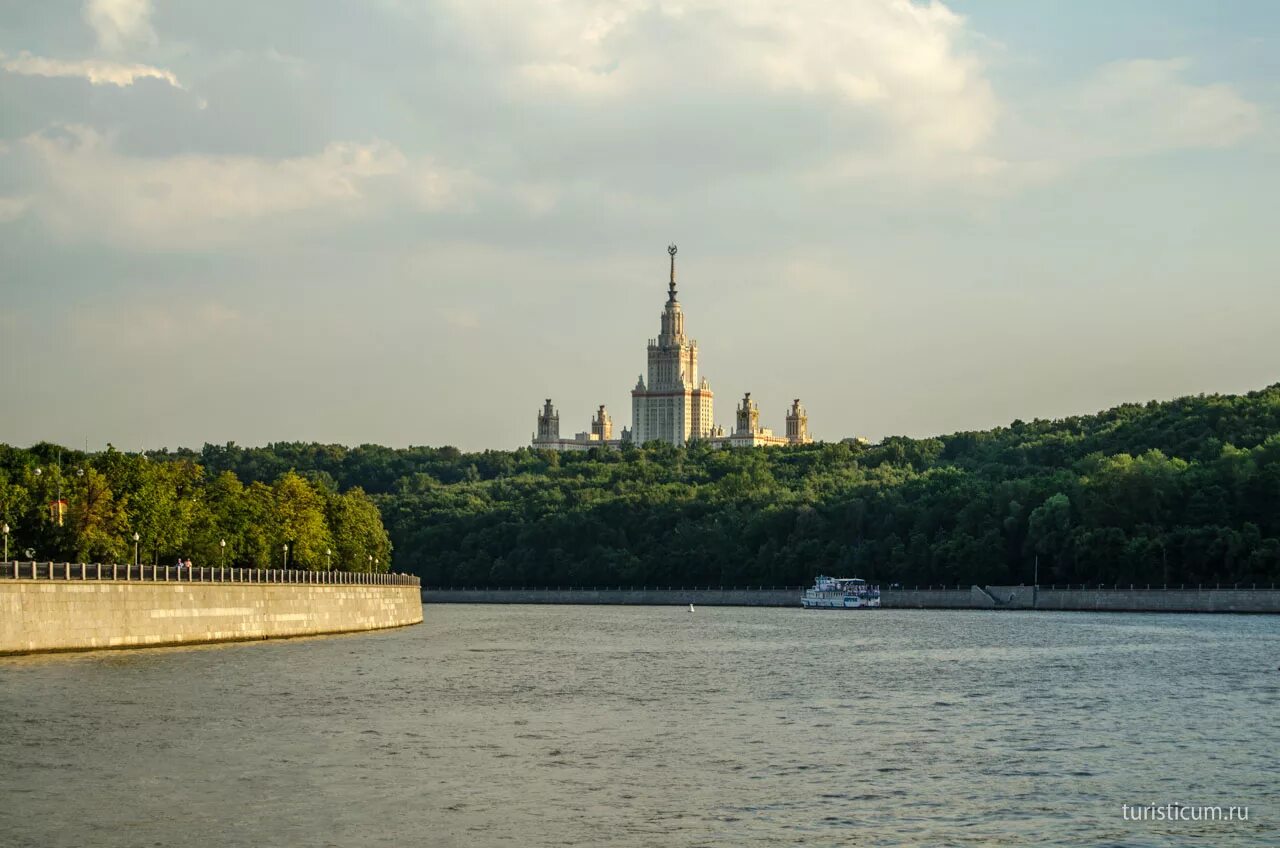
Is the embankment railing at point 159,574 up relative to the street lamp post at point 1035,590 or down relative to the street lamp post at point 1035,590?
up

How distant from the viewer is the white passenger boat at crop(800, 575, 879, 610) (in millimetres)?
176875

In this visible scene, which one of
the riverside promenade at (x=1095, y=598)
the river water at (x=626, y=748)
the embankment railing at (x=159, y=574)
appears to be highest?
the embankment railing at (x=159, y=574)

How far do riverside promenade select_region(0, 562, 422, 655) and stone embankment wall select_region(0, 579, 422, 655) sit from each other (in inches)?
1.5

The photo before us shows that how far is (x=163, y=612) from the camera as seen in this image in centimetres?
8150

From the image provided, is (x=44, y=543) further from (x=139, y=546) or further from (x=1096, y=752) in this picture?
(x=1096, y=752)

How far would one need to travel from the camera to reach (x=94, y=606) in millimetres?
74625

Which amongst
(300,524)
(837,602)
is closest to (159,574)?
(300,524)

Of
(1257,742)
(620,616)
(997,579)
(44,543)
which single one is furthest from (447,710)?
(997,579)

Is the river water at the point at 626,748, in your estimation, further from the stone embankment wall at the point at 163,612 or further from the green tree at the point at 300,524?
the green tree at the point at 300,524

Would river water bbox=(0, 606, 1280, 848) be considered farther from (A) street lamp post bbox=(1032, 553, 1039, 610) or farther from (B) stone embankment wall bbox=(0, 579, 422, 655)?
(A) street lamp post bbox=(1032, 553, 1039, 610)

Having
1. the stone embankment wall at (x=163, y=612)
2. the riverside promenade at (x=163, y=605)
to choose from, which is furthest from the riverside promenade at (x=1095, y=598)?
the stone embankment wall at (x=163, y=612)

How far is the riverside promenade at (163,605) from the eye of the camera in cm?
6969

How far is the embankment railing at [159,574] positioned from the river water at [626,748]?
3211 mm

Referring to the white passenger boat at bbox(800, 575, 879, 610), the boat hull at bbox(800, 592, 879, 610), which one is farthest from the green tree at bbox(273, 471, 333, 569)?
the white passenger boat at bbox(800, 575, 879, 610)
